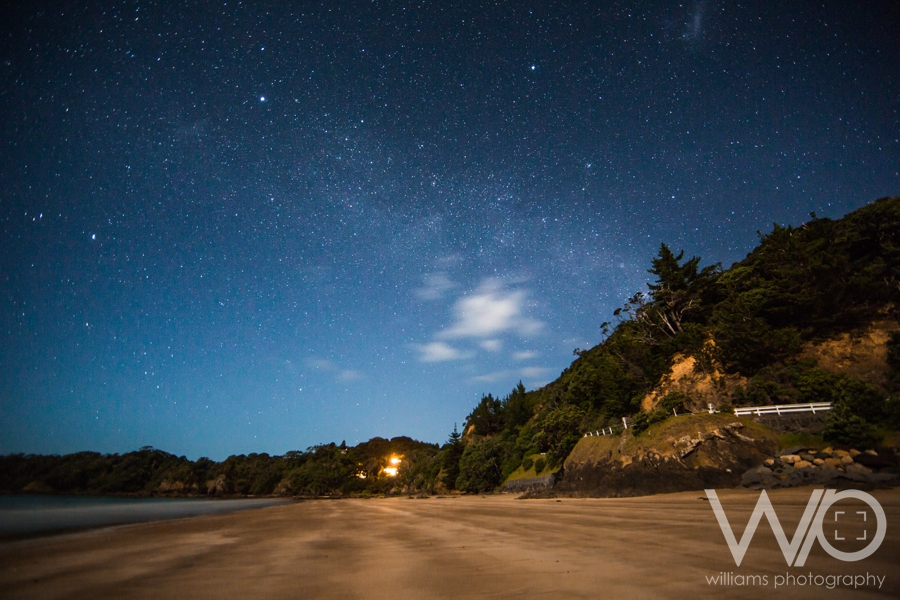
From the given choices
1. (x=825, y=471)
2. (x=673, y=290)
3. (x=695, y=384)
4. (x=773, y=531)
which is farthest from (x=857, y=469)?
(x=673, y=290)

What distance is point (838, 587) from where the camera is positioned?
3961 millimetres

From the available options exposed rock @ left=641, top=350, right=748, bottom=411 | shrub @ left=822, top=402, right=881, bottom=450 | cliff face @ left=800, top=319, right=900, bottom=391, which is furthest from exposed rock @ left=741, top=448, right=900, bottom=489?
cliff face @ left=800, top=319, right=900, bottom=391

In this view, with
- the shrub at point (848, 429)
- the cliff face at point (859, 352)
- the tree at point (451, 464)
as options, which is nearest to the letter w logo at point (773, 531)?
the shrub at point (848, 429)

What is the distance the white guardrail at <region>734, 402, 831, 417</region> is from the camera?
66.3 ft

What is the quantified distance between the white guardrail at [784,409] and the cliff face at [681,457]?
685 millimetres

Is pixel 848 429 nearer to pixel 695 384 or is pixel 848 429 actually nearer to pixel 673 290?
pixel 695 384

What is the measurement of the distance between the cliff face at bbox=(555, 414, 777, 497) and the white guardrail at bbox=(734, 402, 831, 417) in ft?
2.25

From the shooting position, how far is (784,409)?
21562mm

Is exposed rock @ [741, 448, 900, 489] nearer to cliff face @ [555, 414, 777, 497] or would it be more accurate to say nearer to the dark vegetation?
cliff face @ [555, 414, 777, 497]

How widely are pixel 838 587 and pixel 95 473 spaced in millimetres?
151099

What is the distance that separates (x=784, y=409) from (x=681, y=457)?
20.3ft

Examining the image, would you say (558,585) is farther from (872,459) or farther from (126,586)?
(872,459)

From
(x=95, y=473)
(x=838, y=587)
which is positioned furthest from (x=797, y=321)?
(x=95, y=473)

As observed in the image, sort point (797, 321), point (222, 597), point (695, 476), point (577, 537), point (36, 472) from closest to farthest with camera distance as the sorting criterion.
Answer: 1. point (222, 597)
2. point (577, 537)
3. point (695, 476)
4. point (797, 321)
5. point (36, 472)
